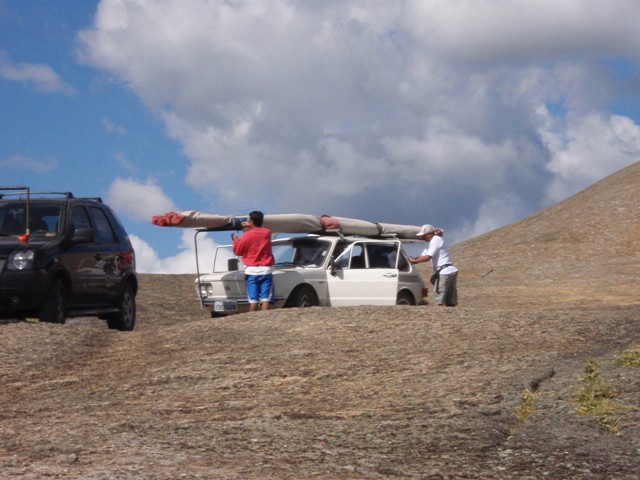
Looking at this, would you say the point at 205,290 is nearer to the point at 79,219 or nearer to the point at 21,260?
the point at 79,219

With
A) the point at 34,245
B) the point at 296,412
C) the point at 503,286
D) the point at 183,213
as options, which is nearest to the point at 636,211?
the point at 503,286

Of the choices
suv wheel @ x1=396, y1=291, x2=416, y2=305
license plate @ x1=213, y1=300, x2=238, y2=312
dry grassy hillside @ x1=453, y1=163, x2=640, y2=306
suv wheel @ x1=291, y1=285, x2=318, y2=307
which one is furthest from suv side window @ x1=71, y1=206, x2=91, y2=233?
dry grassy hillside @ x1=453, y1=163, x2=640, y2=306

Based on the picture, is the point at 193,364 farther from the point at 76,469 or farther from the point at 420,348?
the point at 76,469

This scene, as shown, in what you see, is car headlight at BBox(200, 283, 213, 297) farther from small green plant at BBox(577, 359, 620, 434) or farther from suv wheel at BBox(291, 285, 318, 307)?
small green plant at BBox(577, 359, 620, 434)

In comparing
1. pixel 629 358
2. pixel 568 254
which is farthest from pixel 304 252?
pixel 568 254

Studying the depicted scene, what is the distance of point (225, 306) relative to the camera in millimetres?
16312

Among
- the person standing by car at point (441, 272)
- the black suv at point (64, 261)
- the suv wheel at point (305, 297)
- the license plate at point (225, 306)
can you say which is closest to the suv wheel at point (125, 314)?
the black suv at point (64, 261)

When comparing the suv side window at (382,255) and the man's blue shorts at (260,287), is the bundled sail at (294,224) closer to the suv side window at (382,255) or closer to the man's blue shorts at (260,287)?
the suv side window at (382,255)

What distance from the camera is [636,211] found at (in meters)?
39.5

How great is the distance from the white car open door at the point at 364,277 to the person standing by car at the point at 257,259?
228cm

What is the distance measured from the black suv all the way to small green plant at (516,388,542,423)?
21.5 ft

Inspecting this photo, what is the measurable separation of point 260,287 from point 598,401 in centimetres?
805

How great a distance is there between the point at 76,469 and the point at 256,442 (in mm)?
1162

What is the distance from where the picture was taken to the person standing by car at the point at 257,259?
14.5m
